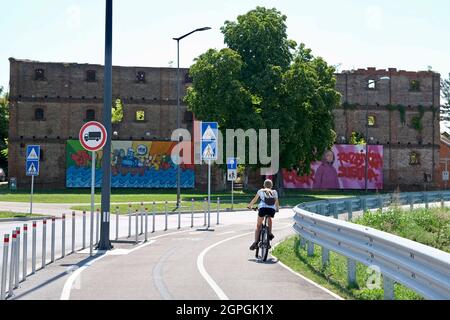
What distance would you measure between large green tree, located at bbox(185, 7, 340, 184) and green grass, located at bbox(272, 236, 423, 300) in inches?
1192

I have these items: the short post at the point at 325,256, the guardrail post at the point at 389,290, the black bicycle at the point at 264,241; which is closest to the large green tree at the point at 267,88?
the black bicycle at the point at 264,241

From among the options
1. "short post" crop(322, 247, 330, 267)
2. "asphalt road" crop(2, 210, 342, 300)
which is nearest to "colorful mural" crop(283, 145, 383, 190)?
"asphalt road" crop(2, 210, 342, 300)

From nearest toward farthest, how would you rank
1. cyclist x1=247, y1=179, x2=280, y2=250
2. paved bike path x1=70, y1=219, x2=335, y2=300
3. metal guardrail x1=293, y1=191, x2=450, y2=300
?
metal guardrail x1=293, y1=191, x2=450, y2=300 < paved bike path x1=70, y1=219, x2=335, y2=300 < cyclist x1=247, y1=179, x2=280, y2=250

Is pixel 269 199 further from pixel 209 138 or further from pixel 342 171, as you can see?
pixel 342 171

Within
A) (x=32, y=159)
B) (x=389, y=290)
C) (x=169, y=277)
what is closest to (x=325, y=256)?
(x=169, y=277)

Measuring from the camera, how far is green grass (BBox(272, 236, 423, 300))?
8.97 meters

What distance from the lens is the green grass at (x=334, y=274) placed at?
8.97 m

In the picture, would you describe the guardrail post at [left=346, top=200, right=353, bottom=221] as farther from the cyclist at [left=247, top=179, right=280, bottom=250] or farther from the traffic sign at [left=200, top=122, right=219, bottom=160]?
the cyclist at [left=247, top=179, right=280, bottom=250]

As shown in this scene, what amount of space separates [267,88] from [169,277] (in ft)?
121

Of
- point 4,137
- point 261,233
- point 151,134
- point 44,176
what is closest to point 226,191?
point 151,134

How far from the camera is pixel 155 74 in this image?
199 ft

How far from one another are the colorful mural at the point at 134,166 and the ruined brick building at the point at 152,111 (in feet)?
2.90

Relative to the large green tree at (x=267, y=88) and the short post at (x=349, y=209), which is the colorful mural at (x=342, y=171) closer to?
the large green tree at (x=267, y=88)

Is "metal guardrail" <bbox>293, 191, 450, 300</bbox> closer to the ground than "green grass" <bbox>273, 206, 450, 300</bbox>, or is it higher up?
higher up
